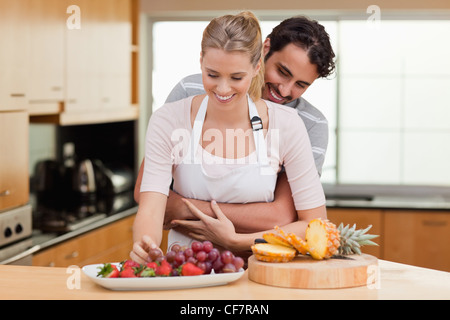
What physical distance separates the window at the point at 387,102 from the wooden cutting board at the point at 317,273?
3.40 m

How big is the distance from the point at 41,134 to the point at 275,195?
272 cm

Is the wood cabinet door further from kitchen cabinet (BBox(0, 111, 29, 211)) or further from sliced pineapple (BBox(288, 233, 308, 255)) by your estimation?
sliced pineapple (BBox(288, 233, 308, 255))

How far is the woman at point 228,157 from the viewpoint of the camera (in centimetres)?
194

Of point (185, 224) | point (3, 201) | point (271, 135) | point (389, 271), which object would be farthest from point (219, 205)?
point (3, 201)

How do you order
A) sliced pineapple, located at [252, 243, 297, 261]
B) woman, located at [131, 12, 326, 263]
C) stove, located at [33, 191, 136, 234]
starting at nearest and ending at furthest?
1. sliced pineapple, located at [252, 243, 297, 261]
2. woman, located at [131, 12, 326, 263]
3. stove, located at [33, 191, 136, 234]

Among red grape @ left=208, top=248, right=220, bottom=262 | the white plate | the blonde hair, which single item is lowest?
the white plate

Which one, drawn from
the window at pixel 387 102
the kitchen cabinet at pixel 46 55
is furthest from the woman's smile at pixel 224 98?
the window at pixel 387 102

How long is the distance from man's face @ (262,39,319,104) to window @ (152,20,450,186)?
269 cm

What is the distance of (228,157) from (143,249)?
17.2 inches

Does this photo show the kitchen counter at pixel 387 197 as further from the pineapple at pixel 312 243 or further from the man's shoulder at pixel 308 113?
the pineapple at pixel 312 243

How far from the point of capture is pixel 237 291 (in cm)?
162

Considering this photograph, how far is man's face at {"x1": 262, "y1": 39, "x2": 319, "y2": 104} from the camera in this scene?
7.43 ft

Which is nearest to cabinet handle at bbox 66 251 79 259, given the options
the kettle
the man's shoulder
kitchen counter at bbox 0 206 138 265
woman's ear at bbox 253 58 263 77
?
kitchen counter at bbox 0 206 138 265

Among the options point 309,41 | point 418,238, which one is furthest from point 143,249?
point 418,238
